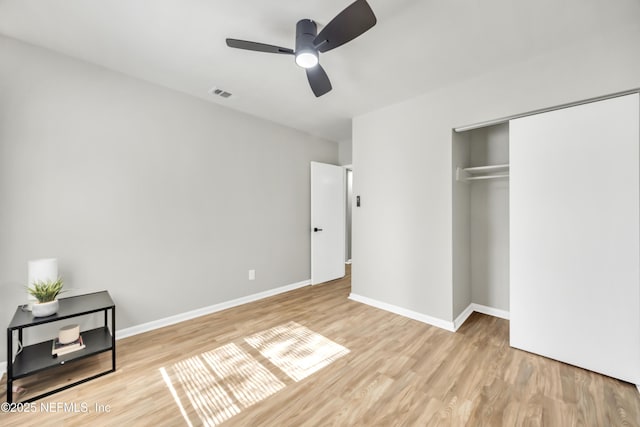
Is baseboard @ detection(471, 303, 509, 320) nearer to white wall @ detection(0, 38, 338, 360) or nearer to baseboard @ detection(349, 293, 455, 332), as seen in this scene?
baseboard @ detection(349, 293, 455, 332)

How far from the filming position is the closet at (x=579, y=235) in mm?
1870

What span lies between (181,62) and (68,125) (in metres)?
1.11

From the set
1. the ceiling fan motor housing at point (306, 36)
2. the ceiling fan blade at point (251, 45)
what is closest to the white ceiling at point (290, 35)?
the ceiling fan motor housing at point (306, 36)

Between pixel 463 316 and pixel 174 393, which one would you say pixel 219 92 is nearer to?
pixel 174 393

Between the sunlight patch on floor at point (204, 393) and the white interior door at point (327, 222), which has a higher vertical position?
the white interior door at point (327, 222)

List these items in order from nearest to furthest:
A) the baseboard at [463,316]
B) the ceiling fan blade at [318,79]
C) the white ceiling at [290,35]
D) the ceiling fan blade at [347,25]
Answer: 1. the ceiling fan blade at [347,25]
2. the white ceiling at [290,35]
3. the ceiling fan blade at [318,79]
4. the baseboard at [463,316]

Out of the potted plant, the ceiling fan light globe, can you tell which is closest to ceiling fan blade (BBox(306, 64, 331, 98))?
the ceiling fan light globe

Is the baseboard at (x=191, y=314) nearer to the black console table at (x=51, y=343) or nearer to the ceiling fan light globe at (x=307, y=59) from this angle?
the black console table at (x=51, y=343)

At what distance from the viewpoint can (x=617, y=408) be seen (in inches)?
65.2

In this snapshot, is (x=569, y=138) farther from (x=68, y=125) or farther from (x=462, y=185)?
(x=68, y=125)

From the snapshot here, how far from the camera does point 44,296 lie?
1882 mm

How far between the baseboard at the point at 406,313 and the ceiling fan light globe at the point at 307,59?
9.01 feet

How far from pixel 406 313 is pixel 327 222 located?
77.8 inches

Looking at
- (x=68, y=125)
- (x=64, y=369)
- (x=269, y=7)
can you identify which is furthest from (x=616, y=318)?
(x=68, y=125)
